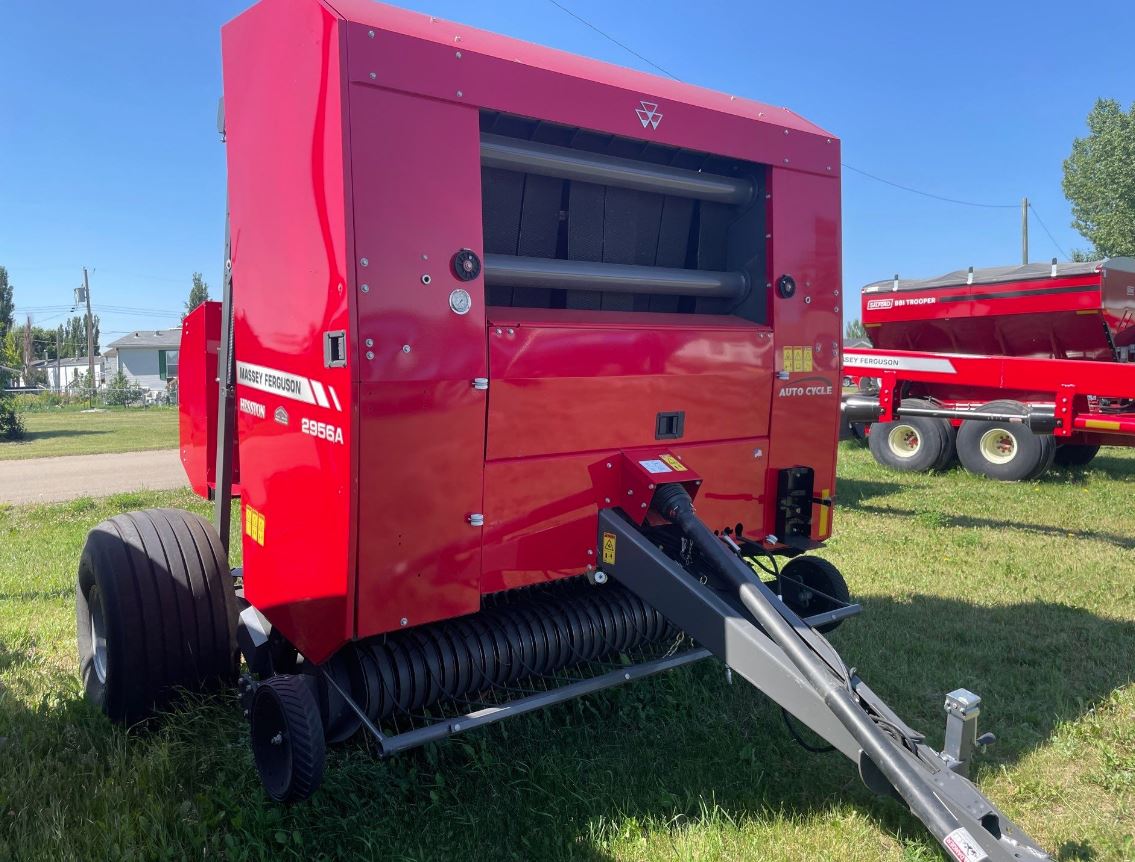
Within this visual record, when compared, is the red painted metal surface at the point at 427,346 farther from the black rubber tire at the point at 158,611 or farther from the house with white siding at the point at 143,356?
the house with white siding at the point at 143,356

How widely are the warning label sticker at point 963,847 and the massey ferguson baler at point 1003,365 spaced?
6.47m

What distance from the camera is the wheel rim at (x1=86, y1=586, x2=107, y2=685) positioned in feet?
11.3

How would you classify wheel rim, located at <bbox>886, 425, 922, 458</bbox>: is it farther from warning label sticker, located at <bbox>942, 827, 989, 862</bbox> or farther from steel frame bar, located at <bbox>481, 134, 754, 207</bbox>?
warning label sticker, located at <bbox>942, 827, 989, 862</bbox>

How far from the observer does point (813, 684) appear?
2.36 meters

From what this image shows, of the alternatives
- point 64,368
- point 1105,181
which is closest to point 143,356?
point 64,368

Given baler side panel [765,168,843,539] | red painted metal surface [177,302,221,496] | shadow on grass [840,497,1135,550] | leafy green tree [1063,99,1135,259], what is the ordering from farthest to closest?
Result: leafy green tree [1063,99,1135,259]
shadow on grass [840,497,1135,550]
red painted metal surface [177,302,221,496]
baler side panel [765,168,843,539]

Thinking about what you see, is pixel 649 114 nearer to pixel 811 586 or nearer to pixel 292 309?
pixel 292 309

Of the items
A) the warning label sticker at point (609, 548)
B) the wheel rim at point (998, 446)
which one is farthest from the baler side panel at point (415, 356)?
the wheel rim at point (998, 446)

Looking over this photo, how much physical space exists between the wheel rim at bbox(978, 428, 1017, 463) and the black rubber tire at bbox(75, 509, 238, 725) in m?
9.34

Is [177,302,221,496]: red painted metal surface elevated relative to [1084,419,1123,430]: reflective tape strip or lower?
elevated

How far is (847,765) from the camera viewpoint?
307cm

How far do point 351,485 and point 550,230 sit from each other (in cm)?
127

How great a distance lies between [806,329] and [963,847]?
2.06m

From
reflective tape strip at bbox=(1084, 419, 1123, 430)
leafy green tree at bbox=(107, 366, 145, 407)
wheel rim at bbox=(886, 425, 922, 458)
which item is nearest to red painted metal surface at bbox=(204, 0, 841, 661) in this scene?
reflective tape strip at bbox=(1084, 419, 1123, 430)
